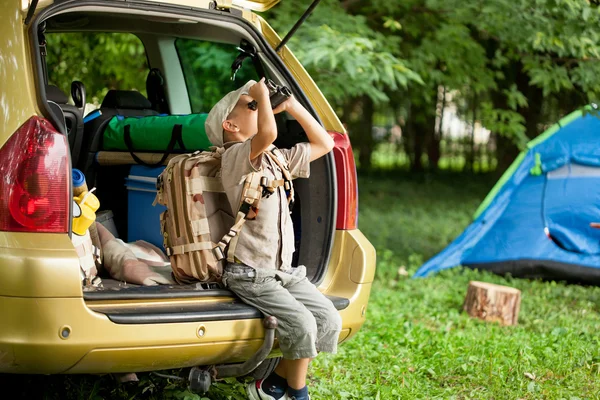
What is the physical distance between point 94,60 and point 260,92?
212 inches

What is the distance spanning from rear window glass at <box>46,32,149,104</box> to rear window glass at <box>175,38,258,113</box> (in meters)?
1.01

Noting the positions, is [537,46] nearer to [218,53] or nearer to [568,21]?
[568,21]

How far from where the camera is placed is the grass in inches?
161

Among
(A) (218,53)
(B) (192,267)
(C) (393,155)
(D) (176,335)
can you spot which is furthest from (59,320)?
(C) (393,155)

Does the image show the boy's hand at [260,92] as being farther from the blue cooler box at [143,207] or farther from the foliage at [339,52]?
the foliage at [339,52]

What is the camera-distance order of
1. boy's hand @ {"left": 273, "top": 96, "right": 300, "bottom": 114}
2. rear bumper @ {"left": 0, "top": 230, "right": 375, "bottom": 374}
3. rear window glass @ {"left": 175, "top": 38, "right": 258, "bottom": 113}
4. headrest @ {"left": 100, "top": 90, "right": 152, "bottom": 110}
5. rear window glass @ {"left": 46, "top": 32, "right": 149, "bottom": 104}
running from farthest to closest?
rear window glass @ {"left": 46, "top": 32, "right": 149, "bottom": 104}, rear window glass @ {"left": 175, "top": 38, "right": 258, "bottom": 113}, headrest @ {"left": 100, "top": 90, "right": 152, "bottom": 110}, boy's hand @ {"left": 273, "top": 96, "right": 300, "bottom": 114}, rear bumper @ {"left": 0, "top": 230, "right": 375, "bottom": 374}

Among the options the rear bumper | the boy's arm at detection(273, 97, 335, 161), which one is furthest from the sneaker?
the boy's arm at detection(273, 97, 335, 161)

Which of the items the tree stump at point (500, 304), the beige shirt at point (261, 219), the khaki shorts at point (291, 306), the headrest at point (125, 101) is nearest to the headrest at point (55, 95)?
the beige shirt at point (261, 219)

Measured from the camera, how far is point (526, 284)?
7.25 metres

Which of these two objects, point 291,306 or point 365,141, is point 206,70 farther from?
point 365,141

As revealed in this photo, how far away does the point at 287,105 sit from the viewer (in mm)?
3412

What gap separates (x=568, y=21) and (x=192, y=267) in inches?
196

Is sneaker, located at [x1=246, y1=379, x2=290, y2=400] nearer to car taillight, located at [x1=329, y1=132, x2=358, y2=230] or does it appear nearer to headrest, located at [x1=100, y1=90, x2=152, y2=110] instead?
car taillight, located at [x1=329, y1=132, x2=358, y2=230]

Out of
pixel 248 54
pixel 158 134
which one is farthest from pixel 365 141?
pixel 248 54
